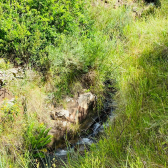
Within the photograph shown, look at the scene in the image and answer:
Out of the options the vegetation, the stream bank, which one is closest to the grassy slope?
the vegetation

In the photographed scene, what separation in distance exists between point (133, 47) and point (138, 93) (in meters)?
1.98

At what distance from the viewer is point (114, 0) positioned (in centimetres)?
688

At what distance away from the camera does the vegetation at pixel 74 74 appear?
2832 mm

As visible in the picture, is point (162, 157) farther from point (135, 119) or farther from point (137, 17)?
point (137, 17)

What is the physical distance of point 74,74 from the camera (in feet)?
14.3

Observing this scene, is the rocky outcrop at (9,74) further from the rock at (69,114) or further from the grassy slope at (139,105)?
the grassy slope at (139,105)

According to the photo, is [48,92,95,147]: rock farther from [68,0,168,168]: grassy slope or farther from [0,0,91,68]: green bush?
[0,0,91,68]: green bush

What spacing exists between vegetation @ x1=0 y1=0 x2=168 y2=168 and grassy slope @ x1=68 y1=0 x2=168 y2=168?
14 mm

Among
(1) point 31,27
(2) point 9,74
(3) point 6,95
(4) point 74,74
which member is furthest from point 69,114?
(1) point 31,27

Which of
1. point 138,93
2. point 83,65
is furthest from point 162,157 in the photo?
point 83,65

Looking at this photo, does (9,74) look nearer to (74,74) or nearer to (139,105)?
(74,74)

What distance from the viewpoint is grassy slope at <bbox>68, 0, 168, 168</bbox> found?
7.98 feet

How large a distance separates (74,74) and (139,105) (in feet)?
5.75

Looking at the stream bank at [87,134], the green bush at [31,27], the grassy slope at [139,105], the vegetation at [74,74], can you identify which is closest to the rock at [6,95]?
the vegetation at [74,74]
